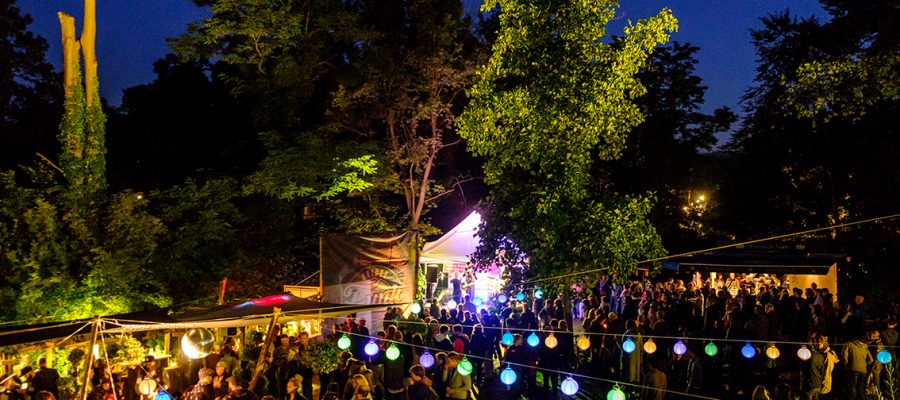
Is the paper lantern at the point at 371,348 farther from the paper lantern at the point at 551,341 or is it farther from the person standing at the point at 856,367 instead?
the person standing at the point at 856,367

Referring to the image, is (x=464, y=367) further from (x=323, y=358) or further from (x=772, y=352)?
(x=772, y=352)

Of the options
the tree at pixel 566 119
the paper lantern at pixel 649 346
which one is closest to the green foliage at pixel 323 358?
the tree at pixel 566 119

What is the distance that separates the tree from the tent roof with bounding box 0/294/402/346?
4.10 metres

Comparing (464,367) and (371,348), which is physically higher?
(371,348)

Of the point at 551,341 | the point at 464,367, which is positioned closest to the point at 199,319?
the point at 464,367

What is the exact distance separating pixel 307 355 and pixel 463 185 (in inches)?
669

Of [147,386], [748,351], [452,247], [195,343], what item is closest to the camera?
[195,343]

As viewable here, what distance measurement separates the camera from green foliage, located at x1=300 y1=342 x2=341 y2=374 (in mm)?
12328

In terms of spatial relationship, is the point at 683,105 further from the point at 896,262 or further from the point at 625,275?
the point at 625,275

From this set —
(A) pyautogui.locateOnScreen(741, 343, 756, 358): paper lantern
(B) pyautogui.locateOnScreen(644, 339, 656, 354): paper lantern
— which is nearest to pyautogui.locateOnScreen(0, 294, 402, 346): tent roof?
(B) pyautogui.locateOnScreen(644, 339, 656, 354): paper lantern

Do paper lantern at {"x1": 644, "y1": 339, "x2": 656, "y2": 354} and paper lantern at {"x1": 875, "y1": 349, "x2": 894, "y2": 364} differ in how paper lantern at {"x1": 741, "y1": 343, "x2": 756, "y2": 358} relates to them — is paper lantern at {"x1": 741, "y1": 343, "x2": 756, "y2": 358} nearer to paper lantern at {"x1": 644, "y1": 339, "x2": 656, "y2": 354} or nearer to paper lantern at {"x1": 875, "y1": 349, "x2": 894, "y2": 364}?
paper lantern at {"x1": 644, "y1": 339, "x2": 656, "y2": 354}

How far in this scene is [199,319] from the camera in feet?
34.4

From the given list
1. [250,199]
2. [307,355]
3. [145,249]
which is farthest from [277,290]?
[307,355]

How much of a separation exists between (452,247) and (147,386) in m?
11.2
